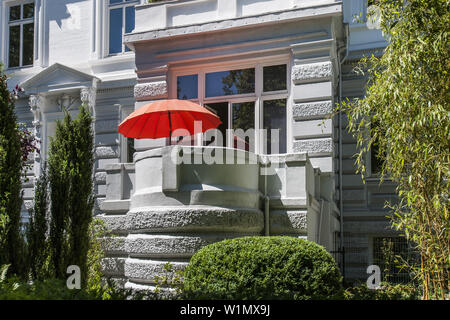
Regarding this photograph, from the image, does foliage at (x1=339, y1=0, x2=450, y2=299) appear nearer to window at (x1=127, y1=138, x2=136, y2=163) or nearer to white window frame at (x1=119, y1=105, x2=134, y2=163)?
window at (x1=127, y1=138, x2=136, y2=163)

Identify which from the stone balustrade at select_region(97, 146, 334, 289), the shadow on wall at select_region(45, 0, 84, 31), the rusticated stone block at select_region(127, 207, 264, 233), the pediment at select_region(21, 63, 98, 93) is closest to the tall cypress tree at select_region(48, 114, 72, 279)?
the stone balustrade at select_region(97, 146, 334, 289)

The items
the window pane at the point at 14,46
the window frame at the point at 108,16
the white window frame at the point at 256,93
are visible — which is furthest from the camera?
the window pane at the point at 14,46

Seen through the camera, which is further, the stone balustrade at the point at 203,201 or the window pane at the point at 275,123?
the window pane at the point at 275,123

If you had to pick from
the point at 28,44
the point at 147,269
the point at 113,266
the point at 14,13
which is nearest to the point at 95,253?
the point at 113,266

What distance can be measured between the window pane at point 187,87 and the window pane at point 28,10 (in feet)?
26.8

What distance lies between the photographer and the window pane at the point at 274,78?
485 inches

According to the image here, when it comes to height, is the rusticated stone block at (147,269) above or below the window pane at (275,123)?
below

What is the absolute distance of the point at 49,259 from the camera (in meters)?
9.83

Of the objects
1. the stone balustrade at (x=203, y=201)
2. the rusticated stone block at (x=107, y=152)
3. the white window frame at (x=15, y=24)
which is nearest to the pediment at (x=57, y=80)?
the white window frame at (x=15, y=24)

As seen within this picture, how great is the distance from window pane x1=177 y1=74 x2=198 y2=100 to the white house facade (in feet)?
0.09

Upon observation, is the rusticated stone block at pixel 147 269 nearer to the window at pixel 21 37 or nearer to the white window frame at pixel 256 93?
the white window frame at pixel 256 93

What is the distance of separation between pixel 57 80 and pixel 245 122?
279 inches
